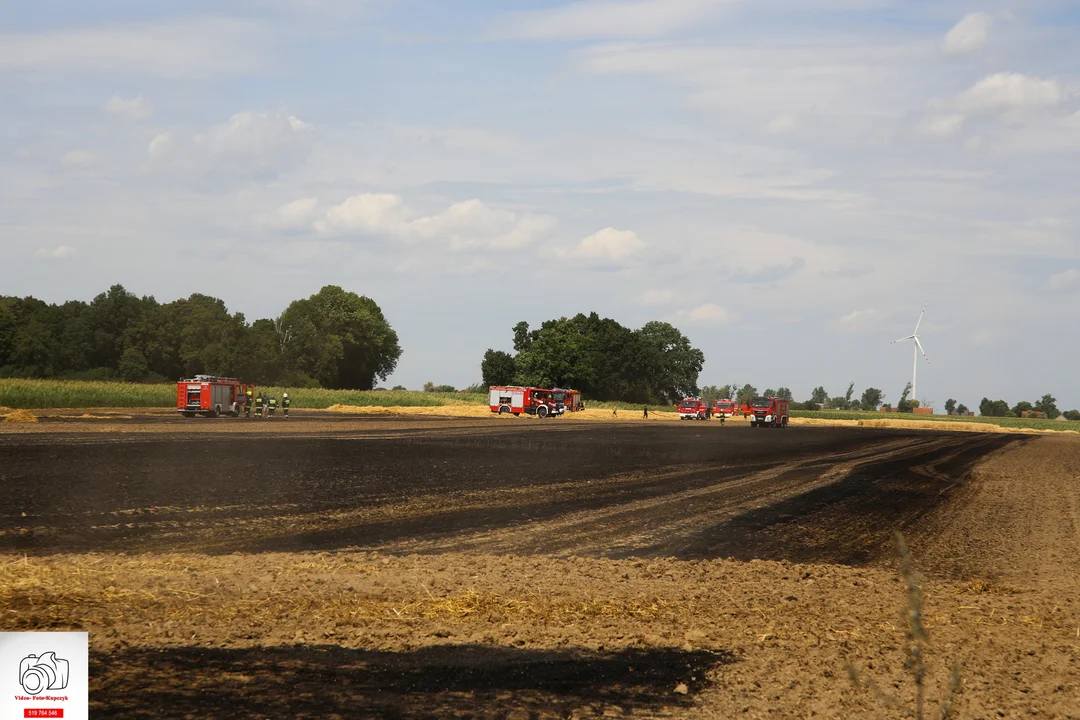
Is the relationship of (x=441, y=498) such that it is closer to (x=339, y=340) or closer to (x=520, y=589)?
(x=520, y=589)

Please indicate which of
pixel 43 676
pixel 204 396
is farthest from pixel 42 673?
pixel 204 396

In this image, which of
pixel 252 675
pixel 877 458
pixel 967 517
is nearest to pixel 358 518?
pixel 252 675

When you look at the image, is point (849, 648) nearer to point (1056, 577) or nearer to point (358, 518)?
point (1056, 577)

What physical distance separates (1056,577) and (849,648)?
6.90 m

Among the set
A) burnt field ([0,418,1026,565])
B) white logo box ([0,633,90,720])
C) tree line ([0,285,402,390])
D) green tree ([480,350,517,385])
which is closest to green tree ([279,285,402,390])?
tree line ([0,285,402,390])

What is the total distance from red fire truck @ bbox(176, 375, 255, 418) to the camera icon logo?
199 feet

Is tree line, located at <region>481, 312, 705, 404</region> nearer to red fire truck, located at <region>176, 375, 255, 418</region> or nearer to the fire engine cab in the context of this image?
the fire engine cab

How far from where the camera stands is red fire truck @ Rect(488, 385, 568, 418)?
88938 millimetres

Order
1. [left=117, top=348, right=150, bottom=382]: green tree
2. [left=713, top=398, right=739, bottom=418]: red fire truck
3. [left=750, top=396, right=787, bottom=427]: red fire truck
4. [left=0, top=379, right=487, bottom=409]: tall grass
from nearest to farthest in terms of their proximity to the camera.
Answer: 1. [left=0, top=379, right=487, bottom=409]: tall grass
2. [left=750, top=396, right=787, bottom=427]: red fire truck
3. [left=713, top=398, right=739, bottom=418]: red fire truck
4. [left=117, top=348, right=150, bottom=382]: green tree

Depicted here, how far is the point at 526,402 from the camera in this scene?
3511 inches

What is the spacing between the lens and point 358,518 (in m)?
18.8

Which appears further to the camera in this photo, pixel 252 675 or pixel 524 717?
pixel 252 675

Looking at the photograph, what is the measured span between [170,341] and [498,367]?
48.6 meters

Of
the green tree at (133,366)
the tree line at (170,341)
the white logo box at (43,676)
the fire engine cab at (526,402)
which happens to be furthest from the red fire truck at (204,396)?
the green tree at (133,366)
